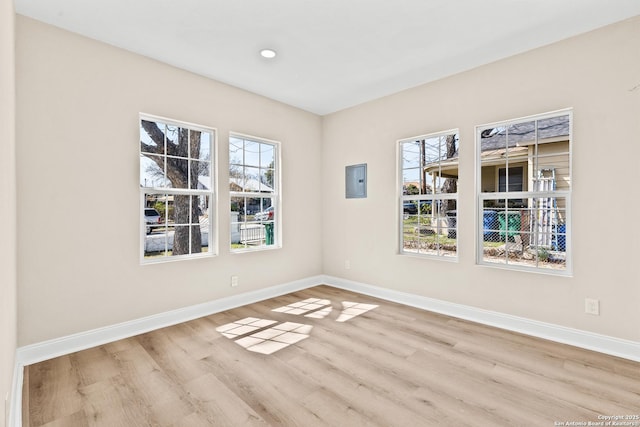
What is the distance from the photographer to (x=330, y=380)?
7.27 feet

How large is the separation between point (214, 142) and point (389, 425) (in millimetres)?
3303

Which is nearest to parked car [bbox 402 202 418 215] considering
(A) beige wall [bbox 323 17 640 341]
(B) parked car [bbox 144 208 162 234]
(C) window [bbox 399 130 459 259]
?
(C) window [bbox 399 130 459 259]

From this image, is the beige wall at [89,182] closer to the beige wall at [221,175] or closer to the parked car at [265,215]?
the beige wall at [221,175]

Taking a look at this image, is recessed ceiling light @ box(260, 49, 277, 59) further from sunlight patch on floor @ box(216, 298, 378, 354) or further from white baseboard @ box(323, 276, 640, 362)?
white baseboard @ box(323, 276, 640, 362)

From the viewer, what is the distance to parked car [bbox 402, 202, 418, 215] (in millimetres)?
4017

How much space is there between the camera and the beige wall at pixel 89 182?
248 cm

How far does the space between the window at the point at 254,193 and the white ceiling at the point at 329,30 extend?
96 cm

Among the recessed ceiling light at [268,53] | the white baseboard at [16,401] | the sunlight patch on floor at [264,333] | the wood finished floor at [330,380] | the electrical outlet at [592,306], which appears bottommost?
the wood finished floor at [330,380]

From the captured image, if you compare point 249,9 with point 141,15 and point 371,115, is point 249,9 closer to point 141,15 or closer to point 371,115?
point 141,15

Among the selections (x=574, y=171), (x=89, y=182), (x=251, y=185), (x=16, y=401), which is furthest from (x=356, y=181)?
(x=16, y=401)

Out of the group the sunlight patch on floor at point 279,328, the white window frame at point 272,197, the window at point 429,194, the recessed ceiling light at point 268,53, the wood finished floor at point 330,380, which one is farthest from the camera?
the white window frame at point 272,197

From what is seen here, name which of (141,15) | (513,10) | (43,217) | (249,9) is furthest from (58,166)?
(513,10)

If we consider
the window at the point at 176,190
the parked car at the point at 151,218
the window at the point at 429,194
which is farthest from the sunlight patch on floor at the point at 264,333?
the window at the point at 429,194

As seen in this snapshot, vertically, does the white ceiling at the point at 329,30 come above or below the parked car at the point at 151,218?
above
